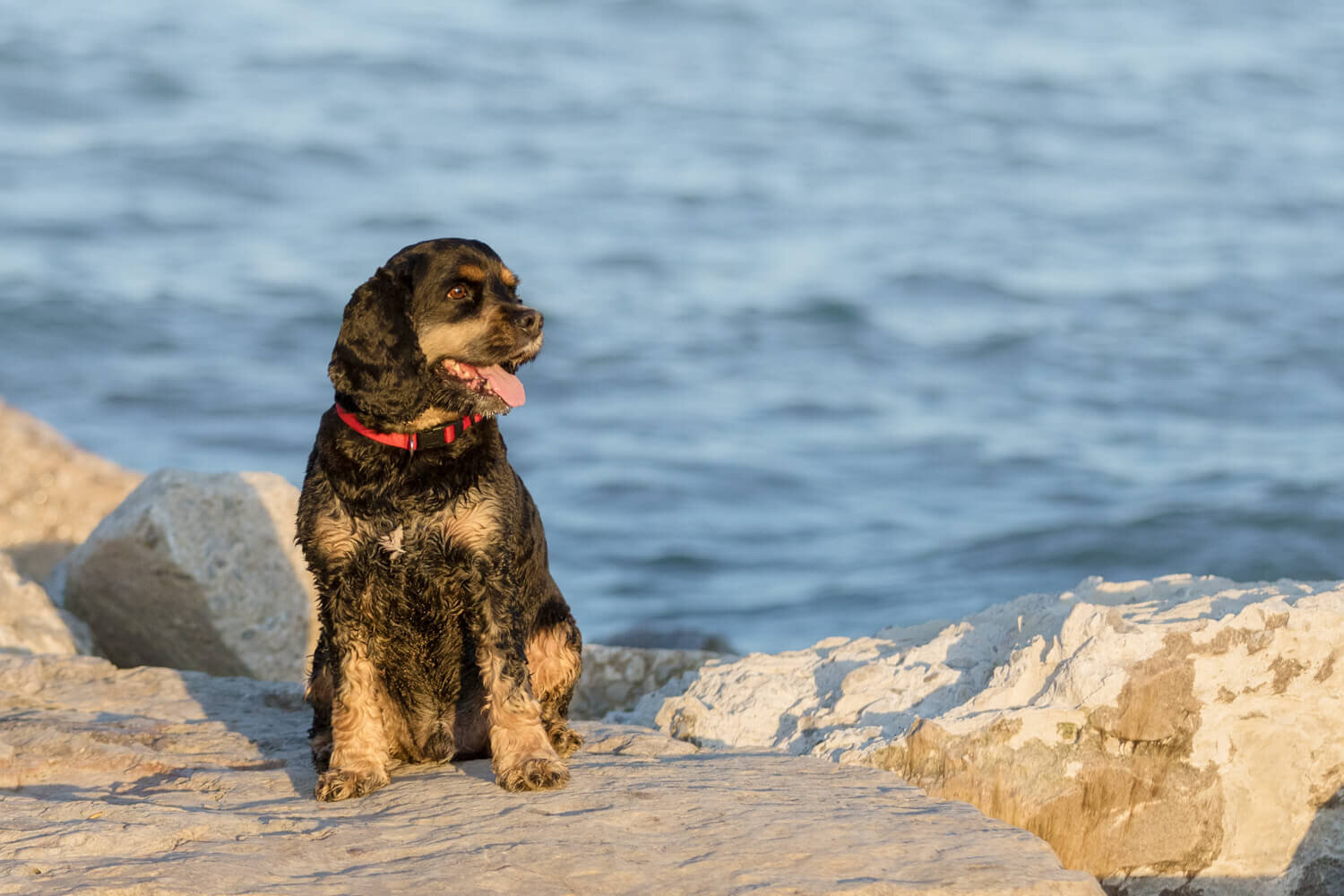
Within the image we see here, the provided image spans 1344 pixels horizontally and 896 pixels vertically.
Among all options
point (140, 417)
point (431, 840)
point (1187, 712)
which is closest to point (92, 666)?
point (431, 840)

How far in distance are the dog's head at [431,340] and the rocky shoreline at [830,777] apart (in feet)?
4.43

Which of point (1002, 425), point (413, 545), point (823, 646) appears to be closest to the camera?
point (413, 545)

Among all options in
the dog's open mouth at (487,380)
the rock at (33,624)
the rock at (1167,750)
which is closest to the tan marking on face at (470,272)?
the dog's open mouth at (487,380)

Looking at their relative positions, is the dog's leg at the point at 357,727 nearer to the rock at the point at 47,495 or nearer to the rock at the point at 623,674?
the rock at the point at 623,674

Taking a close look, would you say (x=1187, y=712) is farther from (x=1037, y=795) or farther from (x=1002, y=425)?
(x=1002, y=425)

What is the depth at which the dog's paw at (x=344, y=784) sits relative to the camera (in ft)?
16.9

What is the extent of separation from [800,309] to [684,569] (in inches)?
254

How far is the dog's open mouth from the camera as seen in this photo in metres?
5.27

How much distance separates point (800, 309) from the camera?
18.6 m

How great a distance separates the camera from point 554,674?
5801 mm

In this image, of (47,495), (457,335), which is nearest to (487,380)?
(457,335)

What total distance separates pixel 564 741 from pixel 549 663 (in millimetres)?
298

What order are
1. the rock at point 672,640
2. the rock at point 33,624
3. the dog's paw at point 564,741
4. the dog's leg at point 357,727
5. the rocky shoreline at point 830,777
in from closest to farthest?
the rocky shoreline at point 830,777
the dog's leg at point 357,727
the dog's paw at point 564,741
the rock at point 33,624
the rock at point 672,640

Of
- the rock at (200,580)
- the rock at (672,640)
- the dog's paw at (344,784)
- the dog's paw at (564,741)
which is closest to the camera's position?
the dog's paw at (344,784)
